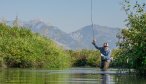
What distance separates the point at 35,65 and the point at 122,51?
25.3 metres

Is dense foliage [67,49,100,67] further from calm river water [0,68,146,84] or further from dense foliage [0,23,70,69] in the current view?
calm river water [0,68,146,84]

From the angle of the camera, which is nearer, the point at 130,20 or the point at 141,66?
the point at 141,66

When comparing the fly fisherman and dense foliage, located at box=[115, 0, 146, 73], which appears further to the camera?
the fly fisherman

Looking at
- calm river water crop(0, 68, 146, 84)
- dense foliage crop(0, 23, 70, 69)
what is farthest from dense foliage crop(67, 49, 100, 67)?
calm river water crop(0, 68, 146, 84)

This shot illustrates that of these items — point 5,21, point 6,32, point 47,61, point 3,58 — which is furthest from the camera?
point 5,21

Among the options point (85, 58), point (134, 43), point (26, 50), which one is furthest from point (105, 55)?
point (85, 58)

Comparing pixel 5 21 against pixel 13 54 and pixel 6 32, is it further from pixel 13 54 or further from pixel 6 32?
pixel 13 54

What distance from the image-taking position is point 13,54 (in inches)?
2028

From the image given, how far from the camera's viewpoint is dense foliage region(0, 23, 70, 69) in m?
51.2

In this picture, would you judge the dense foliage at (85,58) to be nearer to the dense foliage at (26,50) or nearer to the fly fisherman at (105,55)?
the dense foliage at (26,50)

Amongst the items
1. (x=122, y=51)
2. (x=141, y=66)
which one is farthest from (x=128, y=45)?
(x=141, y=66)

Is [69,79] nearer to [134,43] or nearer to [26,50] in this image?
[134,43]

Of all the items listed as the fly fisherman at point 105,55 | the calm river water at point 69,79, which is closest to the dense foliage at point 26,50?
the fly fisherman at point 105,55

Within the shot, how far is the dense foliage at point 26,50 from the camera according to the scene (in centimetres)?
5119
